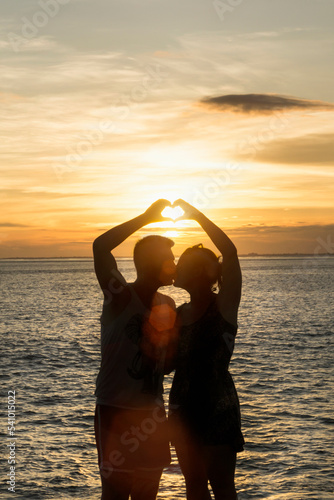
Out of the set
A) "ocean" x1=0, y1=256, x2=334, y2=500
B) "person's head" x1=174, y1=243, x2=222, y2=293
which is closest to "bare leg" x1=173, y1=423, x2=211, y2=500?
"person's head" x1=174, y1=243, x2=222, y2=293

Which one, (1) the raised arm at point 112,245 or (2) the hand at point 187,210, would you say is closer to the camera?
(1) the raised arm at point 112,245

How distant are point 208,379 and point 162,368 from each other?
0.35 metres

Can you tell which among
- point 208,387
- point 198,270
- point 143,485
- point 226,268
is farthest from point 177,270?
point 143,485

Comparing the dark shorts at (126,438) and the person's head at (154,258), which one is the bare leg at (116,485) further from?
the person's head at (154,258)

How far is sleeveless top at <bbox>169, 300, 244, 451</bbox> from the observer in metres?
4.20

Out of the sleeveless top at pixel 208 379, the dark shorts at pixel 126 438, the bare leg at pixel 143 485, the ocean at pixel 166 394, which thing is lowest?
the ocean at pixel 166 394

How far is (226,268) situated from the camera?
13.8 ft

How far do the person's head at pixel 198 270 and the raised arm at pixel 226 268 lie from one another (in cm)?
10

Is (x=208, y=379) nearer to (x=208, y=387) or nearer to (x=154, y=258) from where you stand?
(x=208, y=387)

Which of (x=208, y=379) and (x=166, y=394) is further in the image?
(x=166, y=394)

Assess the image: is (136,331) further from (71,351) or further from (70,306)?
(70,306)

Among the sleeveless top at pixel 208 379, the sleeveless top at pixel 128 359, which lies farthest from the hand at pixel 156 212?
the sleeveless top at pixel 208 379

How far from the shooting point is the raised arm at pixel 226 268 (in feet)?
13.8

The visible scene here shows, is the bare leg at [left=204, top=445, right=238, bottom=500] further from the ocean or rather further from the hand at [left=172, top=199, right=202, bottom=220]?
the ocean
